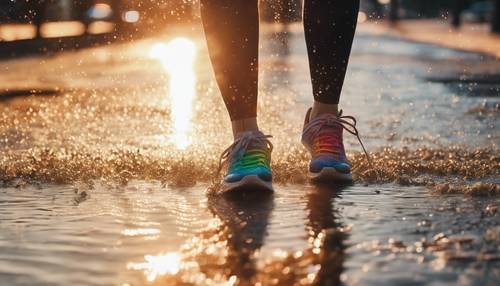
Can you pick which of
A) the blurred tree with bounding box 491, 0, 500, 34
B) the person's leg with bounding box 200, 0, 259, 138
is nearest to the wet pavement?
the person's leg with bounding box 200, 0, 259, 138

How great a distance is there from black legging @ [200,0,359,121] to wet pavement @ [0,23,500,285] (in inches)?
13.4

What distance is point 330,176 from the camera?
11.9 feet

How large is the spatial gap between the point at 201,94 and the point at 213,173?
175 inches

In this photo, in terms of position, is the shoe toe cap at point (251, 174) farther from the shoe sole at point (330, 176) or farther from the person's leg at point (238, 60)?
the shoe sole at point (330, 176)

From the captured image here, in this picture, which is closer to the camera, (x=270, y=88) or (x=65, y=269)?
(x=65, y=269)

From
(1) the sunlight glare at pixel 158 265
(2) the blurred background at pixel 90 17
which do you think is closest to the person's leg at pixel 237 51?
(1) the sunlight glare at pixel 158 265

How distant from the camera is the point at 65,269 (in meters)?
2.38

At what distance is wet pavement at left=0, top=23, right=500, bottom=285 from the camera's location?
2.33 metres

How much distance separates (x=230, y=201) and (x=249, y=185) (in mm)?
148

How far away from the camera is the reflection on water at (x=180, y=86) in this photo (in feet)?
18.6

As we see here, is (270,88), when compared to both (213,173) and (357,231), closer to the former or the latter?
(213,173)

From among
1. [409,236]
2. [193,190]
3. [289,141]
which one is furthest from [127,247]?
[289,141]

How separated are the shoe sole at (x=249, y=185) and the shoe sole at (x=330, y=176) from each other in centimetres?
26

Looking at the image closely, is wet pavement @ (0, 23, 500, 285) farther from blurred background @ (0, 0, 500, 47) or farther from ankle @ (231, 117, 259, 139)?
blurred background @ (0, 0, 500, 47)
